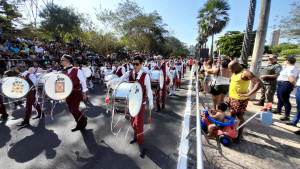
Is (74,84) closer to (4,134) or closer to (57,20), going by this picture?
(4,134)

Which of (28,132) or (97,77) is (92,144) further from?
(97,77)

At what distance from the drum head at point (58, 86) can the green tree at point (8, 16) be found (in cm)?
2100

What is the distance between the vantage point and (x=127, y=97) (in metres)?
2.56

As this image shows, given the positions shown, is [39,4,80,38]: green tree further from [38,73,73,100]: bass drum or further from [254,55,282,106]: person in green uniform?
[254,55,282,106]: person in green uniform

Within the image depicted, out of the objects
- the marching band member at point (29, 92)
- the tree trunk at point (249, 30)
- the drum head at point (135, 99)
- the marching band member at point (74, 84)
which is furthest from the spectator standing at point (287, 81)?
the marching band member at point (29, 92)

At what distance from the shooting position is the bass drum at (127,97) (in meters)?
2.58

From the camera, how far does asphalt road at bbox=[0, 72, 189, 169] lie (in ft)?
9.26

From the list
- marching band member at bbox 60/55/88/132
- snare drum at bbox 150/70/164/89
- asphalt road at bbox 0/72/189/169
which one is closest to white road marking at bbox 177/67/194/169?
asphalt road at bbox 0/72/189/169

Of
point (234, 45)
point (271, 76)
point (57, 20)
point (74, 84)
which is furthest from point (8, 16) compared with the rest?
point (234, 45)

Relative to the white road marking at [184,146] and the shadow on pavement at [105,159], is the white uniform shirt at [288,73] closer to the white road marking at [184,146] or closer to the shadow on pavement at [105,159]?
the white road marking at [184,146]

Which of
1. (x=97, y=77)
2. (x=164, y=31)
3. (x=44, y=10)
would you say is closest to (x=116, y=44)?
(x=44, y=10)

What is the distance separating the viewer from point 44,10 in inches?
696

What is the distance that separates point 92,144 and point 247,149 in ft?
11.2

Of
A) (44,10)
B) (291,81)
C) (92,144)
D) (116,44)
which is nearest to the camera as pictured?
(92,144)
